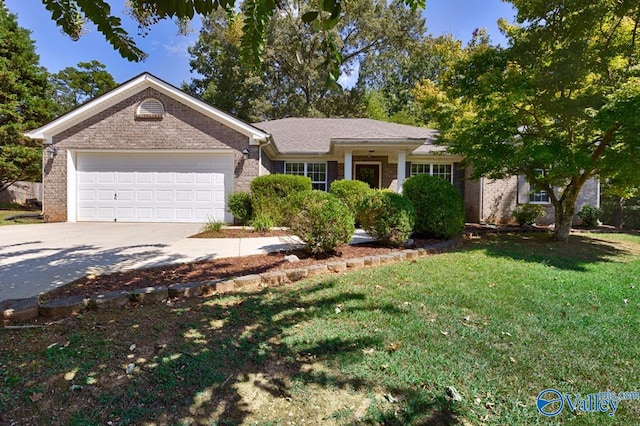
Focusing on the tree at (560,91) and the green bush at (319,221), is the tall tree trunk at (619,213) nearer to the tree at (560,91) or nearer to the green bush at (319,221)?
the tree at (560,91)

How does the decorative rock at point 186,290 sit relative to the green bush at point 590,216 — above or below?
below

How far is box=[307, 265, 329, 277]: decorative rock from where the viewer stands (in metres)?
4.69

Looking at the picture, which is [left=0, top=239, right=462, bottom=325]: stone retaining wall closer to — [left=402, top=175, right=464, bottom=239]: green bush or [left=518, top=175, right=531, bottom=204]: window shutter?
[left=402, top=175, right=464, bottom=239]: green bush

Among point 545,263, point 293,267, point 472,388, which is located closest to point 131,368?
point 472,388

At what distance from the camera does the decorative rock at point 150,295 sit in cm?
352

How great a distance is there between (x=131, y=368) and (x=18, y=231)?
31.1ft

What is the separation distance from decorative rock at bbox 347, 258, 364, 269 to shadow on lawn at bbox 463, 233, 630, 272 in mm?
2941

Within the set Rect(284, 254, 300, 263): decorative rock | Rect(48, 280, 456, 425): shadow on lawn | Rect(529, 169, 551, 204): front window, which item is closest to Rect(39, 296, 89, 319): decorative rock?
Rect(48, 280, 456, 425): shadow on lawn

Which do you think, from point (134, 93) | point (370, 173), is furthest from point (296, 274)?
point (134, 93)

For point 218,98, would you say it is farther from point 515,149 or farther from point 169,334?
point 169,334

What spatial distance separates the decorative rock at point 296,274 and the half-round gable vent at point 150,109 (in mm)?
9302

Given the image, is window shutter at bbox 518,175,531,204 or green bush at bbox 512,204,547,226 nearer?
green bush at bbox 512,204,547,226

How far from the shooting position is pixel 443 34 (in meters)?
20.8

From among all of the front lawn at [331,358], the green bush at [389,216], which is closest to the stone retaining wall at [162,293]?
the front lawn at [331,358]
